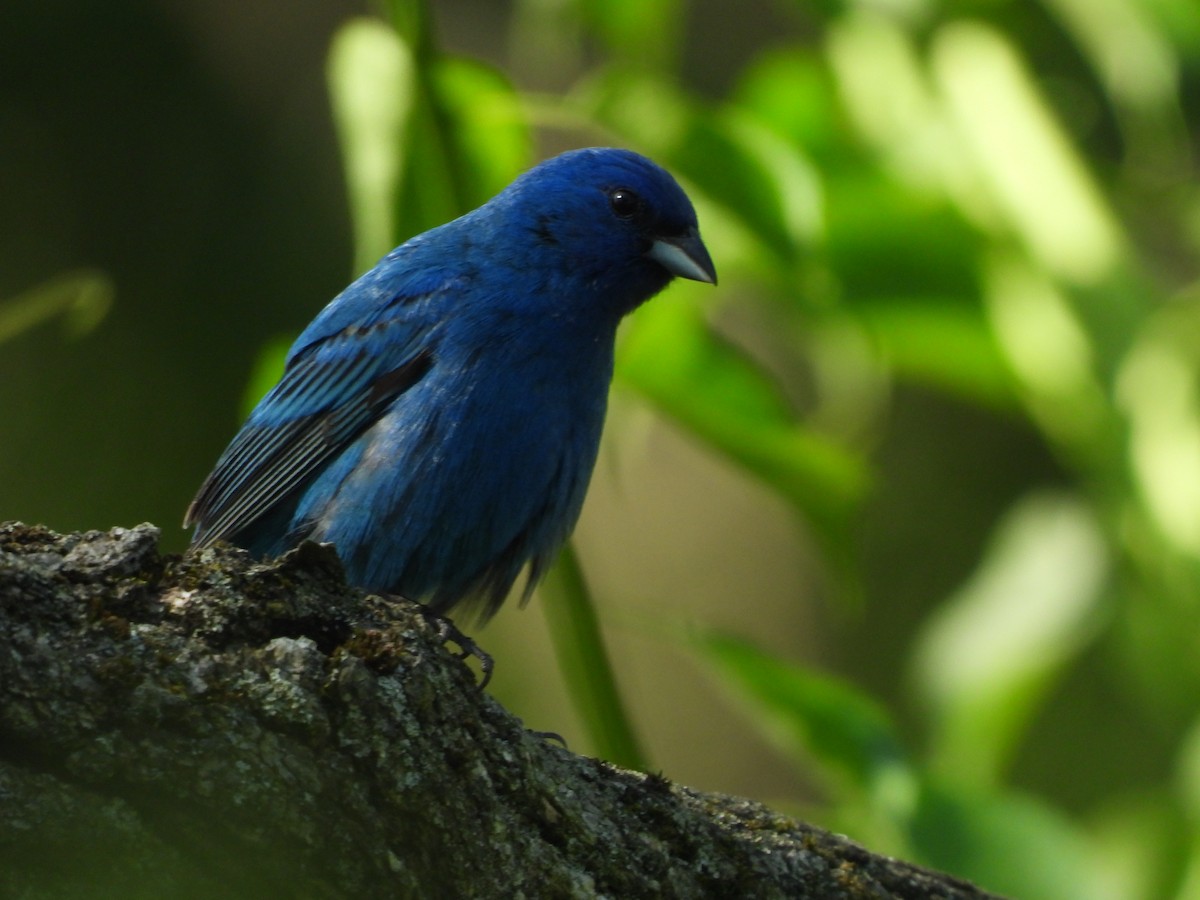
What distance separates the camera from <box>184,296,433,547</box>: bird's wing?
429 centimetres

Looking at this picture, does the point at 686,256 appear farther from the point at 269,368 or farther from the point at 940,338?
the point at 269,368

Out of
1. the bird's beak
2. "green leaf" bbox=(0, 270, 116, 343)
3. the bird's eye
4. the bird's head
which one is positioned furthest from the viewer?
the bird's eye

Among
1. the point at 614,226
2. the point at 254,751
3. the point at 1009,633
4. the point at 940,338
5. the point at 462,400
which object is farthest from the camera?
the point at 614,226

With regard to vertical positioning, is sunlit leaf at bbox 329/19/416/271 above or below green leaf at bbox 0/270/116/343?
above

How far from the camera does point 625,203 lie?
486cm

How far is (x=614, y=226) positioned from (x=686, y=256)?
11.2 inches

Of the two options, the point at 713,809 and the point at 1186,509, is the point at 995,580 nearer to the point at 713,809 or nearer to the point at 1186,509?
the point at 1186,509

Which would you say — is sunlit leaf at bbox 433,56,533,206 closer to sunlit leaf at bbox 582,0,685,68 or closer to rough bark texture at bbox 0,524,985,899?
sunlit leaf at bbox 582,0,685,68

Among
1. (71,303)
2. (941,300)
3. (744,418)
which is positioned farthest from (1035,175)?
(71,303)

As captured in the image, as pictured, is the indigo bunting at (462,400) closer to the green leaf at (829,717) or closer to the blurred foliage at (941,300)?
the blurred foliage at (941,300)

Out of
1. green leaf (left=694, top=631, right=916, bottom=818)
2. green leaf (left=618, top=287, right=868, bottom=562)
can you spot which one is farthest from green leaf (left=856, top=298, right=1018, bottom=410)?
green leaf (left=694, top=631, right=916, bottom=818)

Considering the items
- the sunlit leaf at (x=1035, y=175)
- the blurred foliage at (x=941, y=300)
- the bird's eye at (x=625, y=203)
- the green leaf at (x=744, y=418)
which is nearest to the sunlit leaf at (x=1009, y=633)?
the blurred foliage at (x=941, y=300)

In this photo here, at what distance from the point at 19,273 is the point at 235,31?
2.33 meters

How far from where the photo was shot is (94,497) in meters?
7.09
